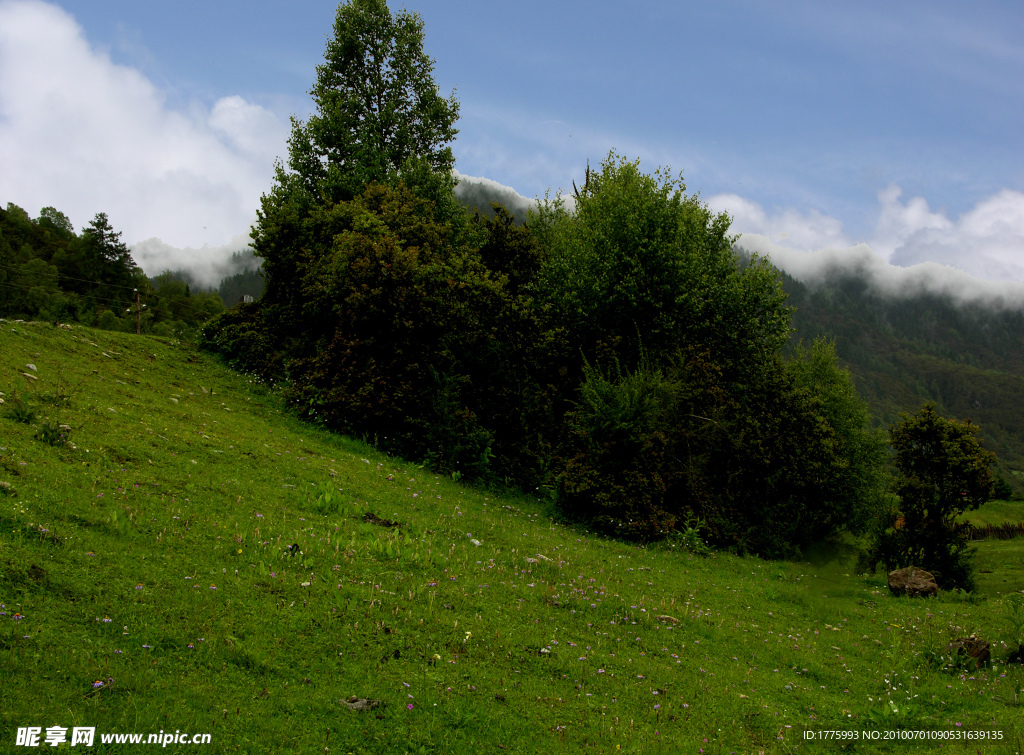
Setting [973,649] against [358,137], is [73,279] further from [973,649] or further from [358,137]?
[973,649]

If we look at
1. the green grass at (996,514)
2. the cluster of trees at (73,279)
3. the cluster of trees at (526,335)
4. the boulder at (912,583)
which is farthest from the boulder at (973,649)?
the cluster of trees at (73,279)

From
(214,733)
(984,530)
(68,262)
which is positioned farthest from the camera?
(68,262)

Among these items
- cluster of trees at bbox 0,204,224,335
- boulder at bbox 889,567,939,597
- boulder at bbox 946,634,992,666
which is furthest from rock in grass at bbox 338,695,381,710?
cluster of trees at bbox 0,204,224,335

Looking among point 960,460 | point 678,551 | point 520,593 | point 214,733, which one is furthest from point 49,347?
point 960,460

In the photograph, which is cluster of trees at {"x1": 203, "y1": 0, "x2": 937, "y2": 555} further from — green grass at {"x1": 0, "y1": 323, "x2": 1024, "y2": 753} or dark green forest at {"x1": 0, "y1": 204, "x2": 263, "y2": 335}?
dark green forest at {"x1": 0, "y1": 204, "x2": 263, "y2": 335}

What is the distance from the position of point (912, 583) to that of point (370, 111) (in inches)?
1460

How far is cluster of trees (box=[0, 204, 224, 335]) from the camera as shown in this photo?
270 feet

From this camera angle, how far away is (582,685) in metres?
7.50

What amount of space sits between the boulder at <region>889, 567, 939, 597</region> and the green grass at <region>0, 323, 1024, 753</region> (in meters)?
1.83

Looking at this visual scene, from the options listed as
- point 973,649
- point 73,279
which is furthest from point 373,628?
point 73,279

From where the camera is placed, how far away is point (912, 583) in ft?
59.6

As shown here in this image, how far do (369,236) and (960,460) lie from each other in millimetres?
23897

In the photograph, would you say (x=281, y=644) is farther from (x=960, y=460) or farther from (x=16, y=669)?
(x=960, y=460)

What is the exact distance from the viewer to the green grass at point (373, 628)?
5.49 m
